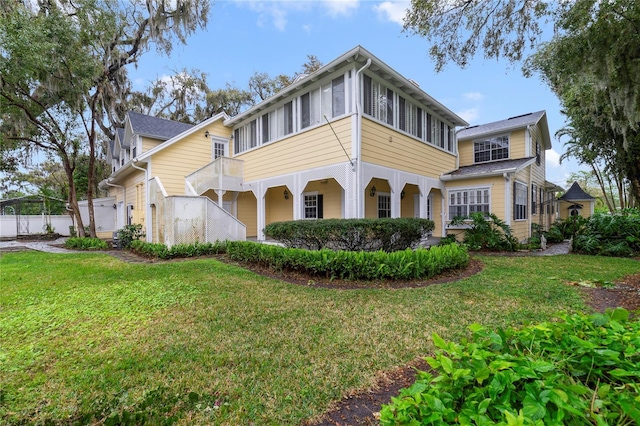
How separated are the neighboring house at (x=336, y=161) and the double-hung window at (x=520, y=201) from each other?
0.08m

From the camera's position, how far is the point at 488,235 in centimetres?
1016

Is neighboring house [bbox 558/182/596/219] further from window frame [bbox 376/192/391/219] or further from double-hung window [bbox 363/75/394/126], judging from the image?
double-hung window [bbox 363/75/394/126]

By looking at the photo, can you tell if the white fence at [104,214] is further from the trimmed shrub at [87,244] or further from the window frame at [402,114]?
the window frame at [402,114]

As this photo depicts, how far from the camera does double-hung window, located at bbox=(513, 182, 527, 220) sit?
11195mm

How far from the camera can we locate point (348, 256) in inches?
238

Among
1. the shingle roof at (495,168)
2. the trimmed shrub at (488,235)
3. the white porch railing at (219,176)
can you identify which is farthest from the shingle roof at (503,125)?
the white porch railing at (219,176)

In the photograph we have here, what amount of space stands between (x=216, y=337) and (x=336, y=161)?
626 cm

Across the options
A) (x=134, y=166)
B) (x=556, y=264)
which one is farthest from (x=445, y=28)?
(x=134, y=166)

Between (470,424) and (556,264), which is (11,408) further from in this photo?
(556,264)

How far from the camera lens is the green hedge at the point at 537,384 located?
37.1 inches

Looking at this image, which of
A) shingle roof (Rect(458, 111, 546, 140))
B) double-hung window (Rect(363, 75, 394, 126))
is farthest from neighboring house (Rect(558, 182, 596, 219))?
double-hung window (Rect(363, 75, 394, 126))

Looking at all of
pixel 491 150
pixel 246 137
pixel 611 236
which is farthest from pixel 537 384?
pixel 491 150

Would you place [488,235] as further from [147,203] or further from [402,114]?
[147,203]

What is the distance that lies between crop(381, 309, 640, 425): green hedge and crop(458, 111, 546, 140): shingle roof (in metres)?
13.8
